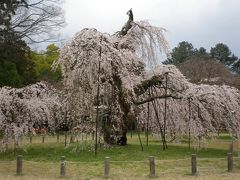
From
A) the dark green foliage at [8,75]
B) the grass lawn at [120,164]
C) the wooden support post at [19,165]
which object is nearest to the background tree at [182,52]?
the dark green foliage at [8,75]

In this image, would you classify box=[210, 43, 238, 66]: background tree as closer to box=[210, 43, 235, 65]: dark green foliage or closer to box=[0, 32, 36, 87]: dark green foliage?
box=[210, 43, 235, 65]: dark green foliage

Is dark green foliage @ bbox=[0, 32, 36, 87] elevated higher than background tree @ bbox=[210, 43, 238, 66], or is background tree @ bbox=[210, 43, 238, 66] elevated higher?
background tree @ bbox=[210, 43, 238, 66]

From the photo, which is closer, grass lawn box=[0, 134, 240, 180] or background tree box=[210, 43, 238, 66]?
grass lawn box=[0, 134, 240, 180]

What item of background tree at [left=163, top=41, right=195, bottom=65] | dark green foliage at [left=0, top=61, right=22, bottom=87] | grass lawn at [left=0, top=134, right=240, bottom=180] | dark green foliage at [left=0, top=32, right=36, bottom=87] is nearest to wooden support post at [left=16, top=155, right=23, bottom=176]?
grass lawn at [left=0, top=134, right=240, bottom=180]

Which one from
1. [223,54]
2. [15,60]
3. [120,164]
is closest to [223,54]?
[223,54]

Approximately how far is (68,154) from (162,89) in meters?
6.52

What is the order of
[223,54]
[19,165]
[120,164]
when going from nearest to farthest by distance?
[19,165] < [120,164] < [223,54]

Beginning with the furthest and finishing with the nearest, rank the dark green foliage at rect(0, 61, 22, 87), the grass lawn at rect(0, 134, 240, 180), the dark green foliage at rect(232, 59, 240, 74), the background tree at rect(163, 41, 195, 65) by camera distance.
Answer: the background tree at rect(163, 41, 195, 65) < the dark green foliage at rect(232, 59, 240, 74) < the dark green foliage at rect(0, 61, 22, 87) < the grass lawn at rect(0, 134, 240, 180)

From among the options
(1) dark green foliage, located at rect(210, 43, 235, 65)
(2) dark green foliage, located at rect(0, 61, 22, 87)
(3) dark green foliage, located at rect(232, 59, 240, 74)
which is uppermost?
(1) dark green foliage, located at rect(210, 43, 235, 65)

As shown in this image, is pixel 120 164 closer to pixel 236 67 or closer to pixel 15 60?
pixel 15 60

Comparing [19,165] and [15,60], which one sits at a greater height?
[15,60]

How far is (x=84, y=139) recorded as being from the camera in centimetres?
2164

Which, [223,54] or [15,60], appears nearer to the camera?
[15,60]

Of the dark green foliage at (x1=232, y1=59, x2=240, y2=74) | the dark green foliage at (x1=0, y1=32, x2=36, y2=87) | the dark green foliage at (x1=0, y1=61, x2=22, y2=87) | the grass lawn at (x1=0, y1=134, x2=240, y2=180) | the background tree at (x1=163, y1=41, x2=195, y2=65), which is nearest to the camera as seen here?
the grass lawn at (x1=0, y1=134, x2=240, y2=180)
